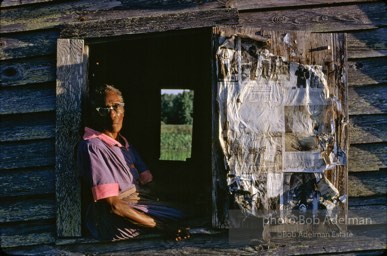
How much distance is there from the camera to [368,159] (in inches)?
119

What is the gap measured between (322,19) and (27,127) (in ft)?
7.70

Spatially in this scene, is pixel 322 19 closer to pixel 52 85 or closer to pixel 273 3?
pixel 273 3

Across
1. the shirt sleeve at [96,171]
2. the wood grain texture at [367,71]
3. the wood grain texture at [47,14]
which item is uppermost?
the wood grain texture at [47,14]

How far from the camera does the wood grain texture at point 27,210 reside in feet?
10.1

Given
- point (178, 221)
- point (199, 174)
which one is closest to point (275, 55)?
point (178, 221)

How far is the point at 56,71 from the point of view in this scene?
9.82 ft

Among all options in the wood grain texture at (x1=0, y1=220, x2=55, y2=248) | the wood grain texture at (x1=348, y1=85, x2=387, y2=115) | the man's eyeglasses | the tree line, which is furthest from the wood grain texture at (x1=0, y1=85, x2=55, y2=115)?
the tree line

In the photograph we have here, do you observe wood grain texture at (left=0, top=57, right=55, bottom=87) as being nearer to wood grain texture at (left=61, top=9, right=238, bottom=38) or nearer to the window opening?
wood grain texture at (left=61, top=9, right=238, bottom=38)

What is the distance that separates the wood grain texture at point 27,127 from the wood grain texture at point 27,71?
26 centimetres

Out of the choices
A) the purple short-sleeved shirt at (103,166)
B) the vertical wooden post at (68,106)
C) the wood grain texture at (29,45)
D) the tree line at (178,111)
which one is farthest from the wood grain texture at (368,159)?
the tree line at (178,111)

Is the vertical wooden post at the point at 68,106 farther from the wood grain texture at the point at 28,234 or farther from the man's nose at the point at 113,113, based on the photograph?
the wood grain texture at the point at 28,234

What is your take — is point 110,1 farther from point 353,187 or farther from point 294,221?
point 353,187

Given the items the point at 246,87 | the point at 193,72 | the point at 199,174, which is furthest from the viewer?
the point at 193,72

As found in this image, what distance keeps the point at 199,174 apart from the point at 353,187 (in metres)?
2.41
